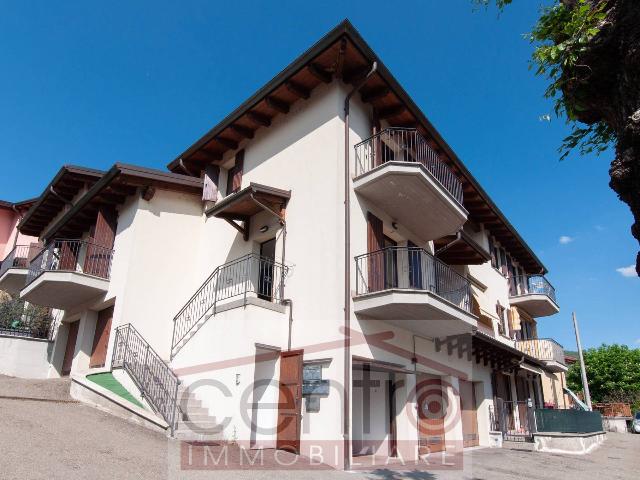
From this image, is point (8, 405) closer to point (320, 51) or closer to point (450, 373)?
point (320, 51)

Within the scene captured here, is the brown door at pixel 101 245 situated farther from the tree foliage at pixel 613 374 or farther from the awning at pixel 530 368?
the tree foliage at pixel 613 374

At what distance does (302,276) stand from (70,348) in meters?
10.6

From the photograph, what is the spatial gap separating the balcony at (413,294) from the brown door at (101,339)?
8.20 meters

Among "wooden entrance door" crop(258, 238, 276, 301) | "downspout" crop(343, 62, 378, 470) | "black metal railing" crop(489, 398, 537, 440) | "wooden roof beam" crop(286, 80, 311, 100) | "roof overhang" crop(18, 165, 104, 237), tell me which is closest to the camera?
"downspout" crop(343, 62, 378, 470)

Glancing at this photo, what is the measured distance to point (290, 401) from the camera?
943cm

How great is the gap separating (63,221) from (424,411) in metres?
14.2

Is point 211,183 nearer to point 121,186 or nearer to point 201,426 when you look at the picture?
point 121,186

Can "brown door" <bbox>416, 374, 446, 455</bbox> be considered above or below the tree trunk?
below

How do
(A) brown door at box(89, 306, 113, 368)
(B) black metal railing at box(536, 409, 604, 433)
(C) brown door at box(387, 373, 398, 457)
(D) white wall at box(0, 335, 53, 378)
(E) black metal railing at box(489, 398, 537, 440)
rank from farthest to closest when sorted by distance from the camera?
(E) black metal railing at box(489, 398, 537, 440), (D) white wall at box(0, 335, 53, 378), (B) black metal railing at box(536, 409, 604, 433), (A) brown door at box(89, 306, 113, 368), (C) brown door at box(387, 373, 398, 457)

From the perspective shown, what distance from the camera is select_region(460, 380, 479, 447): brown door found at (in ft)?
48.3

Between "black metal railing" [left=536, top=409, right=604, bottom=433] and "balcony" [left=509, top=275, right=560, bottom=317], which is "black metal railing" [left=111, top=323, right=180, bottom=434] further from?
"balcony" [left=509, top=275, right=560, bottom=317]

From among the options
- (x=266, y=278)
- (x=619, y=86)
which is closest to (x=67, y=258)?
(x=266, y=278)

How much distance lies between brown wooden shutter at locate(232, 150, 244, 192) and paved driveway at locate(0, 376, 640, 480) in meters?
7.26

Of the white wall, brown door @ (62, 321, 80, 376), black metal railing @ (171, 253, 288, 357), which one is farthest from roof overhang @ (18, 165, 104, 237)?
black metal railing @ (171, 253, 288, 357)
